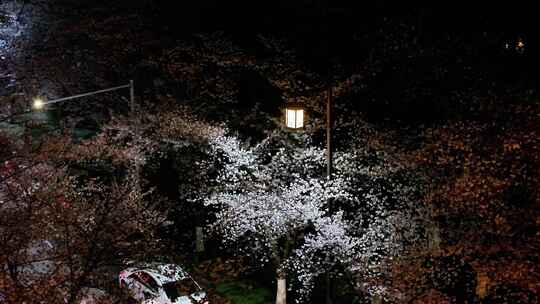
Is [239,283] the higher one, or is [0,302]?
[0,302]

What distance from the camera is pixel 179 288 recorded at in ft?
52.3

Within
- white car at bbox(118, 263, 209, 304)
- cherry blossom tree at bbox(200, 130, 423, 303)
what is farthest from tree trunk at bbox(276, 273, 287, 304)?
white car at bbox(118, 263, 209, 304)

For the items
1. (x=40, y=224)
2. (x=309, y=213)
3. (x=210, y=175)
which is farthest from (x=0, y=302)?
(x=210, y=175)

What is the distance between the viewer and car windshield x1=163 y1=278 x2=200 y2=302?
15828mm

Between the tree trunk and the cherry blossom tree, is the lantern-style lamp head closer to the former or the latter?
the cherry blossom tree

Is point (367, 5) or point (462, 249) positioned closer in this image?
point (462, 249)

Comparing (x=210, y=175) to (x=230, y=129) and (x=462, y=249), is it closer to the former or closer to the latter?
(x=230, y=129)

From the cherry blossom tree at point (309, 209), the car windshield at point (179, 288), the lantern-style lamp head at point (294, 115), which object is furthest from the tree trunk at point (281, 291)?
the lantern-style lamp head at point (294, 115)

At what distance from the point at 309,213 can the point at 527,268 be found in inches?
241

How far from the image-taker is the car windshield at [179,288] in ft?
51.9

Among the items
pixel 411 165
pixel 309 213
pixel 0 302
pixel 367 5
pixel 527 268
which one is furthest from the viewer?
pixel 367 5

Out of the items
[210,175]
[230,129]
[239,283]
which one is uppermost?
[230,129]

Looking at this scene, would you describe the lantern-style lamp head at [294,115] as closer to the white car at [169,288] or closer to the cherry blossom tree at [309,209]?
the cherry blossom tree at [309,209]

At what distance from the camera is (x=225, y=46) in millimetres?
19734
